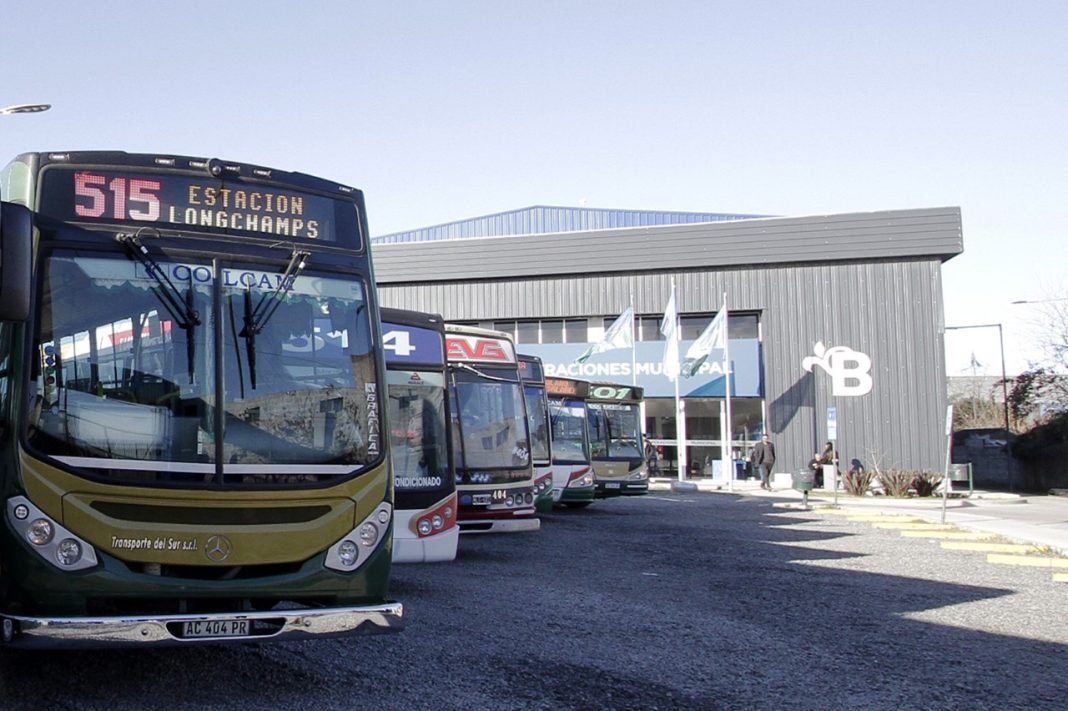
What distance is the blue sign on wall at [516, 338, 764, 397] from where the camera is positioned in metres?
37.7

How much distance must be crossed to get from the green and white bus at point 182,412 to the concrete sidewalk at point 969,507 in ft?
41.5

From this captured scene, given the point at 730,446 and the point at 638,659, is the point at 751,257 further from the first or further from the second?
the point at 638,659

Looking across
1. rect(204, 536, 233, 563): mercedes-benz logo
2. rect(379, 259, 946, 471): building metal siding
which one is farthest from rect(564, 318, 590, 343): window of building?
rect(204, 536, 233, 563): mercedes-benz logo

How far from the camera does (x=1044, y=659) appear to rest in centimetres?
779

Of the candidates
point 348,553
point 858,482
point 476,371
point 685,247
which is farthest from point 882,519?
Result: point 685,247

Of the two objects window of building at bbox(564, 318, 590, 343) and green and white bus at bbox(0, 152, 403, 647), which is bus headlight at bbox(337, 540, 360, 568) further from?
window of building at bbox(564, 318, 590, 343)

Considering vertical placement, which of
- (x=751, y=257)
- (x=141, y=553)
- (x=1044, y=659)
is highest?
(x=751, y=257)

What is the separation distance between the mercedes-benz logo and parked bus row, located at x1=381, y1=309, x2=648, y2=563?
3.97 m

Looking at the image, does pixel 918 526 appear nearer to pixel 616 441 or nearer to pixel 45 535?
pixel 616 441

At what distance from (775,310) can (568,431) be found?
1832 cm

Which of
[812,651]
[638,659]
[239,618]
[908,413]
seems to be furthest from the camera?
[908,413]

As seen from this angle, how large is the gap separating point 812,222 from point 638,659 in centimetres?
3256

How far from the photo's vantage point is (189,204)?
252 inches

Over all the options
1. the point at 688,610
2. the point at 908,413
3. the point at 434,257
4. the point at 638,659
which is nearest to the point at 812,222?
the point at 908,413
